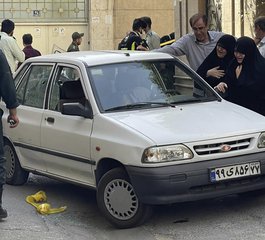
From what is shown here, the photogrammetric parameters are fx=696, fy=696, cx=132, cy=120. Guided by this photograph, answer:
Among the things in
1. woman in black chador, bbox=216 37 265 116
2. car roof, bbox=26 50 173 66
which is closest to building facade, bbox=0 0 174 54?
woman in black chador, bbox=216 37 265 116

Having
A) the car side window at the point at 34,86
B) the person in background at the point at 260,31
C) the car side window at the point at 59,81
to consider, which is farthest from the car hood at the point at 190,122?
the person in background at the point at 260,31

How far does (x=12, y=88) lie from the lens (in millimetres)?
6738

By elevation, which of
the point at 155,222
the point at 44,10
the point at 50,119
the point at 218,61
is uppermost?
the point at 44,10

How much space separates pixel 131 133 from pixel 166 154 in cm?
40

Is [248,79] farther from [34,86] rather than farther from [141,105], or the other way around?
Answer: [34,86]

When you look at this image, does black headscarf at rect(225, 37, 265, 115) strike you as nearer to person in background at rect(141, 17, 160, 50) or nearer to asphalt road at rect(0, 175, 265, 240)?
asphalt road at rect(0, 175, 265, 240)

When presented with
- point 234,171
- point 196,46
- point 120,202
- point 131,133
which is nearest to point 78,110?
point 131,133

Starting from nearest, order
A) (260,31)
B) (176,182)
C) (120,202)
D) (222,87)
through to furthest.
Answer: (176,182) → (120,202) → (222,87) → (260,31)

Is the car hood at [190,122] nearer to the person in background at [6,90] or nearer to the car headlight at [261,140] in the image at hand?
the car headlight at [261,140]

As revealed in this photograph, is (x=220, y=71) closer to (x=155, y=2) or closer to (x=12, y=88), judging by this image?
(x=12, y=88)

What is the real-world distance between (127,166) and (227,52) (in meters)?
2.67

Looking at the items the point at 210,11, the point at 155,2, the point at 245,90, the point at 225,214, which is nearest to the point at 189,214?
the point at 225,214

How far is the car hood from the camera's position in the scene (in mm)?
6285

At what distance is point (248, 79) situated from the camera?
793 centimetres
